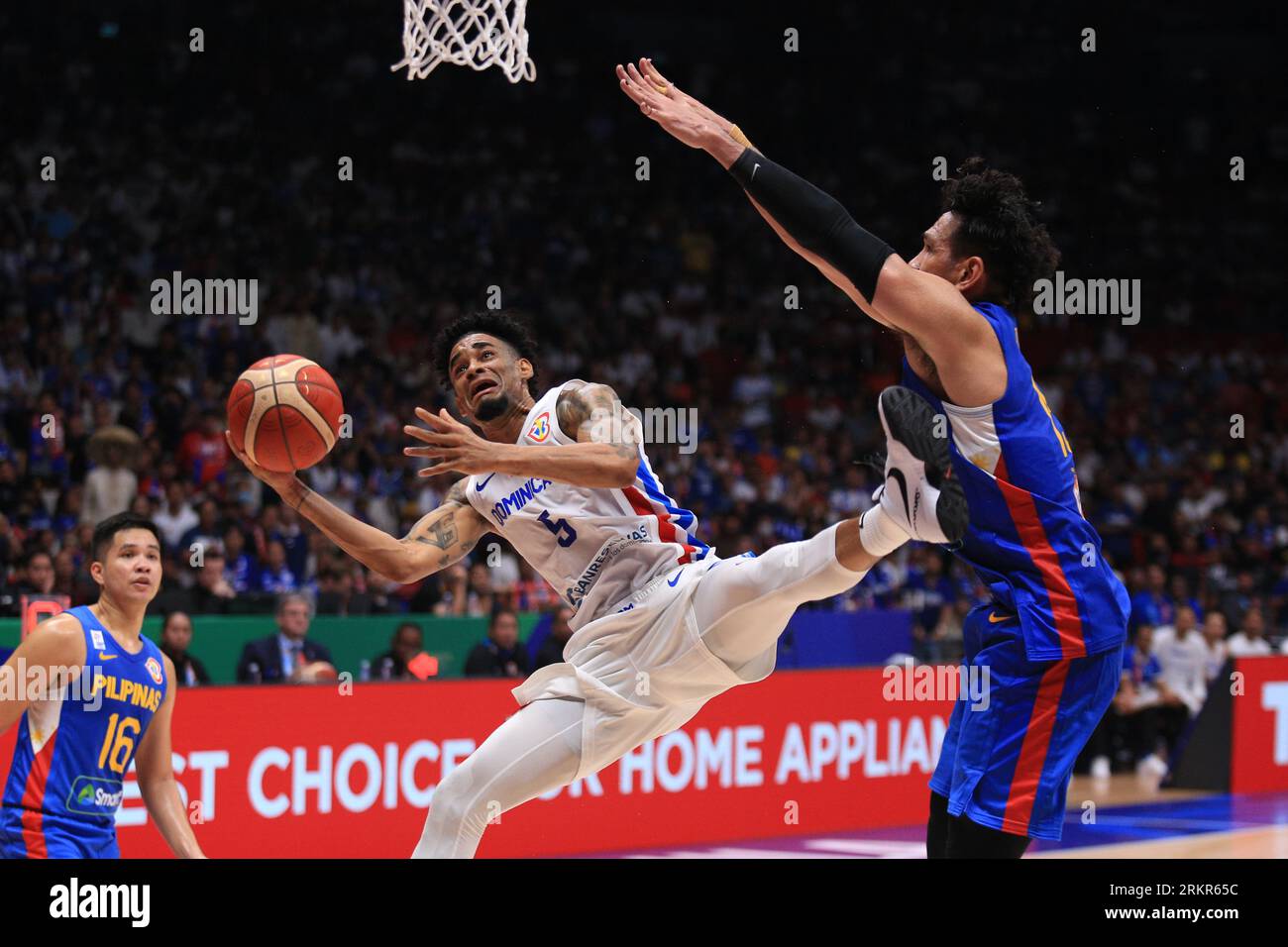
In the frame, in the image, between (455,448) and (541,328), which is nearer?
(455,448)

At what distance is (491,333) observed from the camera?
554 centimetres

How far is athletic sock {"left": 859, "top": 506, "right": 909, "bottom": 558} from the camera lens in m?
4.36

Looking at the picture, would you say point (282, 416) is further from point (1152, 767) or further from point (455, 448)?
point (1152, 767)

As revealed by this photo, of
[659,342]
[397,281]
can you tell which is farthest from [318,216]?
[659,342]

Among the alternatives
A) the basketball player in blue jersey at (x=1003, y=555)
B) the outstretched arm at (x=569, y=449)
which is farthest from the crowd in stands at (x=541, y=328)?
the basketball player in blue jersey at (x=1003, y=555)

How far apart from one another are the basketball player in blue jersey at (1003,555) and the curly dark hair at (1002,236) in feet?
0.55

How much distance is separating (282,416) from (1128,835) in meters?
6.76

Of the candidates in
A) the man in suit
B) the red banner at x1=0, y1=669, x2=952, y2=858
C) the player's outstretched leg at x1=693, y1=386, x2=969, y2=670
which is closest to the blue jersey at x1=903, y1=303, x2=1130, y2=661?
the player's outstretched leg at x1=693, y1=386, x2=969, y2=670

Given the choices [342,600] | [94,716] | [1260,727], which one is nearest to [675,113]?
[94,716]

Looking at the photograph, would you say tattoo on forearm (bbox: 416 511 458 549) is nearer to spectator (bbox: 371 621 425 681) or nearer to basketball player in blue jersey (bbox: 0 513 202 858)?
basketball player in blue jersey (bbox: 0 513 202 858)

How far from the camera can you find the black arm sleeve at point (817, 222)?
3.62 metres

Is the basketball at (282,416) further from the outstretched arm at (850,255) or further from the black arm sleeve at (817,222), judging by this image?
the black arm sleeve at (817,222)

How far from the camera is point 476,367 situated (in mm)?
5320

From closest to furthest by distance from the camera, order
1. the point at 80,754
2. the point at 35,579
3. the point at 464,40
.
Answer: the point at 80,754, the point at 464,40, the point at 35,579
